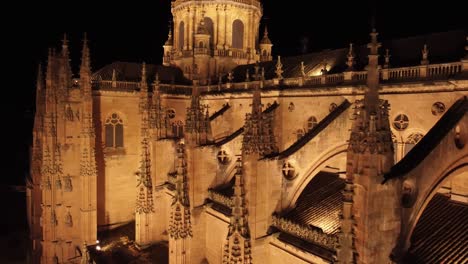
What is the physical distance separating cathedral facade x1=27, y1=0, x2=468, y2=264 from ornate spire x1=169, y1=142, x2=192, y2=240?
0.06 meters

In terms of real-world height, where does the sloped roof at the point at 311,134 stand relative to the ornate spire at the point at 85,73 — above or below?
below

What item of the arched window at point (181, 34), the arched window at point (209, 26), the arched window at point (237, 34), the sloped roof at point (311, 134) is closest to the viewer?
the sloped roof at point (311, 134)

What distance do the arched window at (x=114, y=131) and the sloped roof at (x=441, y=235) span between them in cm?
2029

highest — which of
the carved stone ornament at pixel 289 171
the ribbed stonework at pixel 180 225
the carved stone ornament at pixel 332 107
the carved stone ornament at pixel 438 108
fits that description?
the carved stone ornament at pixel 332 107

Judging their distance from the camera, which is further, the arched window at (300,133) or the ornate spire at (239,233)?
the arched window at (300,133)

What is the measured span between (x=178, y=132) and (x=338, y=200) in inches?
634

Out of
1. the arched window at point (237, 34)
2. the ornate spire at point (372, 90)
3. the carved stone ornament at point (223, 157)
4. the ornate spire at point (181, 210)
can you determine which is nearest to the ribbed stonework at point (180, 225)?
the ornate spire at point (181, 210)

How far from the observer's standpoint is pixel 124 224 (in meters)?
26.2

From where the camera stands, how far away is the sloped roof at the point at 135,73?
2900 cm

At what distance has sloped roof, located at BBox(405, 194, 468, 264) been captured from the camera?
10500 millimetres

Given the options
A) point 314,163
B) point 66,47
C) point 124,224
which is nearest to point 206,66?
point 66,47

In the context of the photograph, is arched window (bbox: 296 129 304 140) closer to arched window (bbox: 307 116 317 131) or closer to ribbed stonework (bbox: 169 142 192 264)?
arched window (bbox: 307 116 317 131)

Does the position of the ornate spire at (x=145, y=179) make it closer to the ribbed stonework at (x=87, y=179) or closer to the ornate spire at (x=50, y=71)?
the ribbed stonework at (x=87, y=179)

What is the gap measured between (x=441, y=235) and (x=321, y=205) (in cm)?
490
